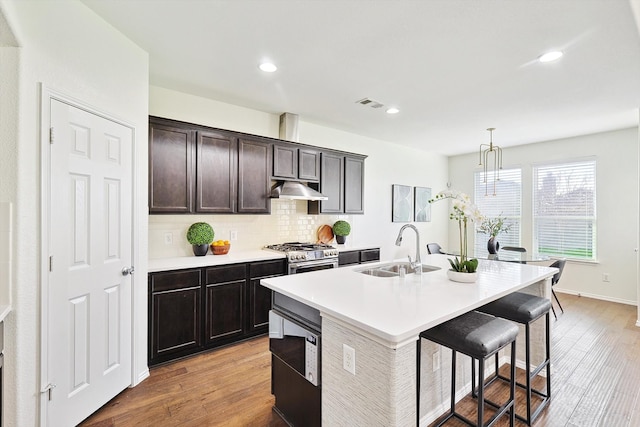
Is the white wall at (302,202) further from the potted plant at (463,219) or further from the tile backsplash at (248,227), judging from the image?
Result: the potted plant at (463,219)

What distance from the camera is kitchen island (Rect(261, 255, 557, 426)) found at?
127 cm

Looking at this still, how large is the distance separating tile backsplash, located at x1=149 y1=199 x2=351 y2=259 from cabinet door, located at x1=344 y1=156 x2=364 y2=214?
1.05 feet

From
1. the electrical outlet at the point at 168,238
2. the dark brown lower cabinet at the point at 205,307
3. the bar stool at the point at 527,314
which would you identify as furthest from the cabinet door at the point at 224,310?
the bar stool at the point at 527,314

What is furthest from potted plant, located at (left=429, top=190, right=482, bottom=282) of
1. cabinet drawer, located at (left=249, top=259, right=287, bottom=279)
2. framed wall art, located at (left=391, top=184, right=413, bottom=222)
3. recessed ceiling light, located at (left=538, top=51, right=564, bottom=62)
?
framed wall art, located at (left=391, top=184, right=413, bottom=222)

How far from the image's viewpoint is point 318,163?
422cm

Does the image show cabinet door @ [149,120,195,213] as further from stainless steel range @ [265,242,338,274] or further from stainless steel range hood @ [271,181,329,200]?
stainless steel range @ [265,242,338,274]

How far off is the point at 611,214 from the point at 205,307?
6.11 meters

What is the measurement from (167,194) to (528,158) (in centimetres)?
612

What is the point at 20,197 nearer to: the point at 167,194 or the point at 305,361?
the point at 167,194

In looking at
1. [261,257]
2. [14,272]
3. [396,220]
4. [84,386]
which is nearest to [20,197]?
[14,272]

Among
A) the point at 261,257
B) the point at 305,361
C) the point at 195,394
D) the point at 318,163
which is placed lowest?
the point at 195,394

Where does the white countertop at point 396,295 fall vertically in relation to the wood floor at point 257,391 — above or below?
above

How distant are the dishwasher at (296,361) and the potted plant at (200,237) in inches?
58.6

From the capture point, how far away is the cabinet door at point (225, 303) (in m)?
2.95
